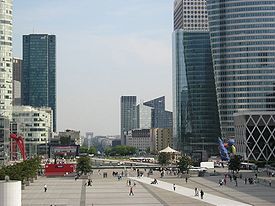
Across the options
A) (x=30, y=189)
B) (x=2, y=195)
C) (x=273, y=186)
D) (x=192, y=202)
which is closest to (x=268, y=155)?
(x=273, y=186)

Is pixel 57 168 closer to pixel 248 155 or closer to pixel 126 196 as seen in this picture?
pixel 126 196

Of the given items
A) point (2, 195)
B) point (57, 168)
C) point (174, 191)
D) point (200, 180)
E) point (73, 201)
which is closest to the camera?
point (2, 195)

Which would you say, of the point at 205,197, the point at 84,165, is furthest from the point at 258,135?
the point at 205,197

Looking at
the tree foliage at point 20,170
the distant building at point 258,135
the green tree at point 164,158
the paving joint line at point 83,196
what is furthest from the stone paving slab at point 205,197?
the distant building at point 258,135

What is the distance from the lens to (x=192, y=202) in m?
78.1

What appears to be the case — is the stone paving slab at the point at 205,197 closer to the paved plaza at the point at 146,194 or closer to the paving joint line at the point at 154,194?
the paved plaza at the point at 146,194

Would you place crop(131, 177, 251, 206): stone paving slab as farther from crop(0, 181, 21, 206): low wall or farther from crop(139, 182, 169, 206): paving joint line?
crop(0, 181, 21, 206): low wall

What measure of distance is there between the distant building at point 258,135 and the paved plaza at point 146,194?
8122 cm

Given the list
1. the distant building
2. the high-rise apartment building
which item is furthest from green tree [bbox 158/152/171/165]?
the high-rise apartment building

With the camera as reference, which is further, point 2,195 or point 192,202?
point 192,202

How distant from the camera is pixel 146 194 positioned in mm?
90750

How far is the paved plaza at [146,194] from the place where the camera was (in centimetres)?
7900

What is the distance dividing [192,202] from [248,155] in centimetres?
12316

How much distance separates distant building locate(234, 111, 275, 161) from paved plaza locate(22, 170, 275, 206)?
81.2m
